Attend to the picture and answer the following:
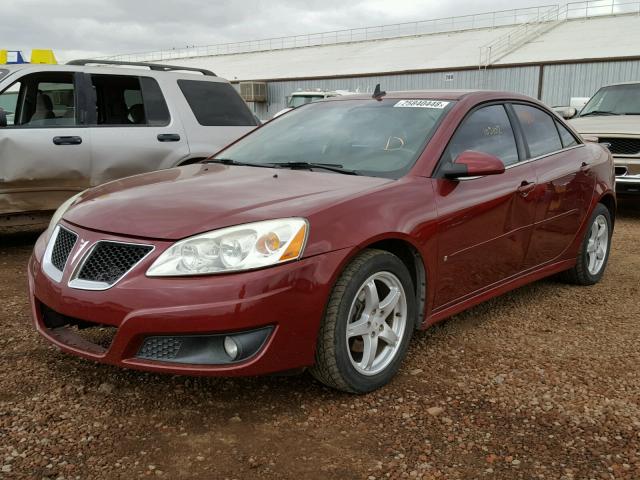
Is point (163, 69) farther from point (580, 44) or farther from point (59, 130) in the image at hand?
point (580, 44)

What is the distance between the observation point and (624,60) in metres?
24.1

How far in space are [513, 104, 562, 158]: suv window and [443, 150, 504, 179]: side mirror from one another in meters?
0.94

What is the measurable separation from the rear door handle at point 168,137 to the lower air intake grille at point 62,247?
11.0ft

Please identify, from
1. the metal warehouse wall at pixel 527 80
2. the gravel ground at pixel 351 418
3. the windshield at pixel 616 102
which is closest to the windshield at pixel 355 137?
the gravel ground at pixel 351 418

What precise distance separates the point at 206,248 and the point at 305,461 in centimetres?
93

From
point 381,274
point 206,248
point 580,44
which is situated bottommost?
point 381,274

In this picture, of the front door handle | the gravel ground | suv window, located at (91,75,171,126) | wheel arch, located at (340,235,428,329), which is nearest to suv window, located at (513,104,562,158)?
the front door handle

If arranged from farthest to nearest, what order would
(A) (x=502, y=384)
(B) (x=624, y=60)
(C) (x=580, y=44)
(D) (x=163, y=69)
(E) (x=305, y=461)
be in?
(C) (x=580, y=44), (B) (x=624, y=60), (D) (x=163, y=69), (A) (x=502, y=384), (E) (x=305, y=461)

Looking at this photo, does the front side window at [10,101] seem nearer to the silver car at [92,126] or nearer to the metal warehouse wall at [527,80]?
the silver car at [92,126]

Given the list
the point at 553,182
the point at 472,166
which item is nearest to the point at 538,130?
the point at 553,182

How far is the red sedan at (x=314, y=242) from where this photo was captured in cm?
264

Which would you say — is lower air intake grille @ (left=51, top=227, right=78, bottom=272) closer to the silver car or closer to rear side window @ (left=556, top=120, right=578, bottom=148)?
the silver car

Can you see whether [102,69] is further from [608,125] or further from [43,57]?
[608,125]

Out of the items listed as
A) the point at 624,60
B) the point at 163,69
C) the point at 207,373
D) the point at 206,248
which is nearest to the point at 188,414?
the point at 207,373
